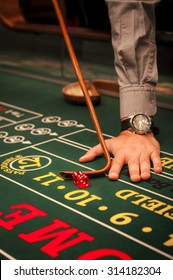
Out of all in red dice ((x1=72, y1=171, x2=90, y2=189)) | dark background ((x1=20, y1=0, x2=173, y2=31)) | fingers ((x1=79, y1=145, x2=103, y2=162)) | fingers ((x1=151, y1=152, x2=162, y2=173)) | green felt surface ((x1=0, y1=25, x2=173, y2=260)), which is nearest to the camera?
green felt surface ((x1=0, y1=25, x2=173, y2=260))

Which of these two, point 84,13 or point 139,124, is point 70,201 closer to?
point 139,124

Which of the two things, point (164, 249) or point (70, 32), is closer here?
point (164, 249)

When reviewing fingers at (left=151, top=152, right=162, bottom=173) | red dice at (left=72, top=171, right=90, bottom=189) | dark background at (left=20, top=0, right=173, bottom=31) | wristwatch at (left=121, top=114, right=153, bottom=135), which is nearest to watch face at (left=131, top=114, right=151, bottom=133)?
wristwatch at (left=121, top=114, right=153, bottom=135)

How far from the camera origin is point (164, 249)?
135cm

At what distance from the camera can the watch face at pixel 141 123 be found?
6.43 feet

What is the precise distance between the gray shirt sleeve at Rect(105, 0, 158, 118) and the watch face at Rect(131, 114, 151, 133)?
0.11 ft

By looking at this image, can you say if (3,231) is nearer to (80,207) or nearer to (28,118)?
(80,207)

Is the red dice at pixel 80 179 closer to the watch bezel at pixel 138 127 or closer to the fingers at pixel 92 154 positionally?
the fingers at pixel 92 154

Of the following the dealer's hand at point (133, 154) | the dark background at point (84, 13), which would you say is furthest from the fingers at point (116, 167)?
the dark background at point (84, 13)

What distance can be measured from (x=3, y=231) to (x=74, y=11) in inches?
A: 121

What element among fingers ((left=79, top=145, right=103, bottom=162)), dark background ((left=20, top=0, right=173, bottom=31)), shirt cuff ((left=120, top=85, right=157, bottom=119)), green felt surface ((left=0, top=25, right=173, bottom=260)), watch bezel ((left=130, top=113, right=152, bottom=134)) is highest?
dark background ((left=20, top=0, right=173, bottom=31))

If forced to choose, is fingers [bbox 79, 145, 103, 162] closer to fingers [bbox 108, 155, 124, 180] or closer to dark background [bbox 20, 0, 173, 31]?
fingers [bbox 108, 155, 124, 180]

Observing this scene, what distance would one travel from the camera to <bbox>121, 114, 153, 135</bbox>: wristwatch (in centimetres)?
196

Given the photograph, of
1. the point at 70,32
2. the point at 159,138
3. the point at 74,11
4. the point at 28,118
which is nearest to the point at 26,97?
the point at 28,118
